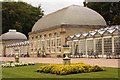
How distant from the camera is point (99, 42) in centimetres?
3341

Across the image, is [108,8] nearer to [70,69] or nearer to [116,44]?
[116,44]

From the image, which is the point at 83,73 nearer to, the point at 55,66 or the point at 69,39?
the point at 55,66

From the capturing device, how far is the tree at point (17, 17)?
80.8 m

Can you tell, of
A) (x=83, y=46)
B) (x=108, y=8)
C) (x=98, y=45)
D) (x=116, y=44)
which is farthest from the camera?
(x=108, y=8)

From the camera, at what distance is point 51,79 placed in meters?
13.4

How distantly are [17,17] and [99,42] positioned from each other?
2039 inches

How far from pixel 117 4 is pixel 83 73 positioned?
45.0 m

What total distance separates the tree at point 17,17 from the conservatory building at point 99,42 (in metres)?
43.2

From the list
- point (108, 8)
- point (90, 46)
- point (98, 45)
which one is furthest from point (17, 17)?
point (98, 45)

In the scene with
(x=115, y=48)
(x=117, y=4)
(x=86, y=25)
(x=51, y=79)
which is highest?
(x=117, y=4)

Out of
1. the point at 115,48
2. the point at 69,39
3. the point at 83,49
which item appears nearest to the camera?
the point at 115,48

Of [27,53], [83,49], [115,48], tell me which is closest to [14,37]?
[27,53]

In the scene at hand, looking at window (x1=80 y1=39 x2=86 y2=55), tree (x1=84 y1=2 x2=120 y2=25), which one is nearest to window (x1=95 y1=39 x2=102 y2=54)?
window (x1=80 y1=39 x2=86 y2=55)

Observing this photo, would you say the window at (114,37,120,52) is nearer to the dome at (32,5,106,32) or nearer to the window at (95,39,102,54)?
the window at (95,39,102,54)
